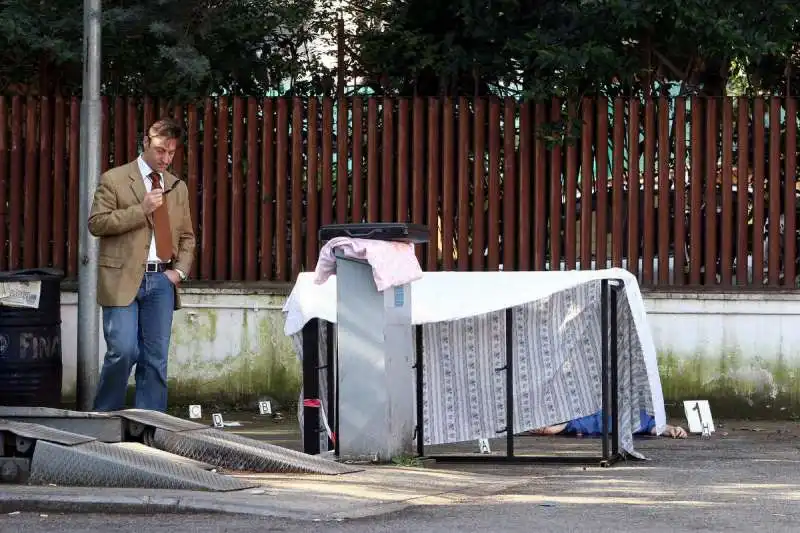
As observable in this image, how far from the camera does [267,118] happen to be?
13.3 metres

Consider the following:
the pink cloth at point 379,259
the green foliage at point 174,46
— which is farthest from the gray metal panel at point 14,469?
Result: the green foliage at point 174,46

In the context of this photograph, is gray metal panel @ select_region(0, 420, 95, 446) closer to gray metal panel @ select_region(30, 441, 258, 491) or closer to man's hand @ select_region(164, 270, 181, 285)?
gray metal panel @ select_region(30, 441, 258, 491)

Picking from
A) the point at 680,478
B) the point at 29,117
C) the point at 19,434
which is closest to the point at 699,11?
the point at 680,478

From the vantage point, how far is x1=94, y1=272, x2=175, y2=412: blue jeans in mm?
9953

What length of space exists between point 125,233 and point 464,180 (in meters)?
3.81

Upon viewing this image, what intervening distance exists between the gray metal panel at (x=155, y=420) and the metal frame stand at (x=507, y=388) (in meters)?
0.77

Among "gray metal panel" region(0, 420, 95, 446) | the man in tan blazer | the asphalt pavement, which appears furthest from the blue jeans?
the asphalt pavement

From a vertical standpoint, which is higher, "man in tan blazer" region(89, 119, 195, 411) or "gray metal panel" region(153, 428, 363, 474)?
"man in tan blazer" region(89, 119, 195, 411)

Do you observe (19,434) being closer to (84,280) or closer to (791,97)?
(84,280)

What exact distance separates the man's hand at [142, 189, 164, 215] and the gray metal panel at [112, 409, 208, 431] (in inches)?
55.5

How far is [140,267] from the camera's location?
10086 mm

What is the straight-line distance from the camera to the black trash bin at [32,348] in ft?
39.4

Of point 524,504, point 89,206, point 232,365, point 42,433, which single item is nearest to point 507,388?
point 524,504

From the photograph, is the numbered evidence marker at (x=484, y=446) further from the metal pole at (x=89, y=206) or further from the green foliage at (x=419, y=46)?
the green foliage at (x=419, y=46)
